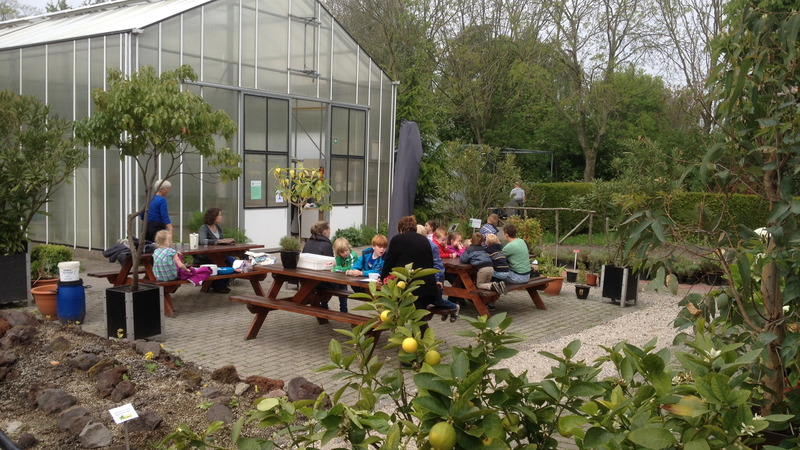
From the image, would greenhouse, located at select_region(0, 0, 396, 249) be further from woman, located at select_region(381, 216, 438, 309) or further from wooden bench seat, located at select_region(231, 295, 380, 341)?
woman, located at select_region(381, 216, 438, 309)

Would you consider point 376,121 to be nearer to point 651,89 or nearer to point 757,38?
point 757,38

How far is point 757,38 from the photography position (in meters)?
2.81

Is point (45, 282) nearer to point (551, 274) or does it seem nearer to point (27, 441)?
point (27, 441)

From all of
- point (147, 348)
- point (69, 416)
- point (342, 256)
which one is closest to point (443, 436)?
point (69, 416)

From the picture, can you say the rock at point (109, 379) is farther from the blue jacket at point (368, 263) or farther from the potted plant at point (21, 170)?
the potted plant at point (21, 170)

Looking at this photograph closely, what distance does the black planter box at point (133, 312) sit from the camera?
700 cm

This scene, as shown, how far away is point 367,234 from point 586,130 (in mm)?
15921

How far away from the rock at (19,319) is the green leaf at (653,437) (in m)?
6.91

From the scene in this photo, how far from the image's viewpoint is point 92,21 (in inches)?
635

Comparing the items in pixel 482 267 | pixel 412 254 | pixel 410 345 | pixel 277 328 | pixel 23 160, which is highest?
pixel 23 160

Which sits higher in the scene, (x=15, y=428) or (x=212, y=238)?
(x=212, y=238)

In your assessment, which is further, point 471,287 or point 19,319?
point 471,287

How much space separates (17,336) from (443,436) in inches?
240

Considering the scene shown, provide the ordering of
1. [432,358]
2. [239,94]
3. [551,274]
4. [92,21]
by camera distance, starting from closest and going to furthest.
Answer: [432,358]
[551,274]
[239,94]
[92,21]
